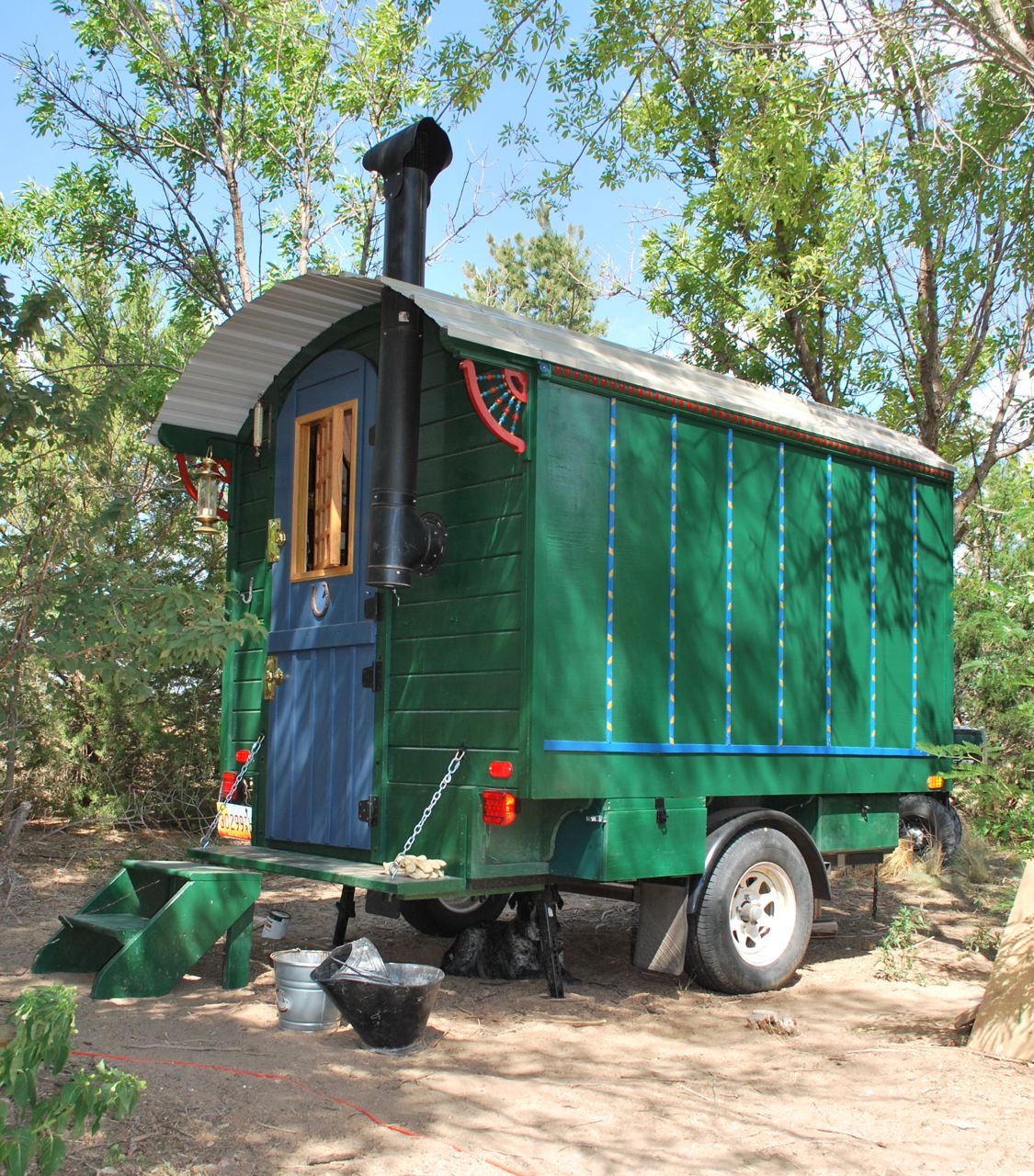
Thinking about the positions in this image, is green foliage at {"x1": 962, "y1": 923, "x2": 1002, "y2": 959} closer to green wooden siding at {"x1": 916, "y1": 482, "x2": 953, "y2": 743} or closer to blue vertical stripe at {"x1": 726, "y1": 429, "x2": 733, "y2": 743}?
green wooden siding at {"x1": 916, "y1": 482, "x2": 953, "y2": 743}

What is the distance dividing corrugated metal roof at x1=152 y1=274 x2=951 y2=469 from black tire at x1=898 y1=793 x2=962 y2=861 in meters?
2.92

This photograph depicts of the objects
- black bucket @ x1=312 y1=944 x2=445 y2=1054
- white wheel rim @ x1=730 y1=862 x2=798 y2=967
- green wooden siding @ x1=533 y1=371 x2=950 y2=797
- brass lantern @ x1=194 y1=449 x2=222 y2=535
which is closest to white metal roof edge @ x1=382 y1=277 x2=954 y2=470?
green wooden siding @ x1=533 y1=371 x2=950 y2=797

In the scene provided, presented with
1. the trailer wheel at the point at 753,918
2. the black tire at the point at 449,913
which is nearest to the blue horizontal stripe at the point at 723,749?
the trailer wheel at the point at 753,918

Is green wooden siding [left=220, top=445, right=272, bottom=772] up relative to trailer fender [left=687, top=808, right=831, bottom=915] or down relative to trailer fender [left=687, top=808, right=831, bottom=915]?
up

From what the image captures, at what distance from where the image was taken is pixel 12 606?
4.04m

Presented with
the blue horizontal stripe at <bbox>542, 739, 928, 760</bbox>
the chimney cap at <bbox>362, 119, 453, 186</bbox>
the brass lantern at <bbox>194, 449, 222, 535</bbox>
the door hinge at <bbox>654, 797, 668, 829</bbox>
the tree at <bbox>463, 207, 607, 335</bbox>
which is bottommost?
the door hinge at <bbox>654, 797, 668, 829</bbox>

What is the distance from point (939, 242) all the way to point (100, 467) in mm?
9379

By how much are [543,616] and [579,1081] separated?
1950 millimetres

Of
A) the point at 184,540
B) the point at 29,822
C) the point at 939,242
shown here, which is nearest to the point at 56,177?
the point at 184,540

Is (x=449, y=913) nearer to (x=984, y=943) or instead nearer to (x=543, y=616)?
(x=543, y=616)

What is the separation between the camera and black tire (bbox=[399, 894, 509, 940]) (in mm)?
7359

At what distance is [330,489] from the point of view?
21.8ft

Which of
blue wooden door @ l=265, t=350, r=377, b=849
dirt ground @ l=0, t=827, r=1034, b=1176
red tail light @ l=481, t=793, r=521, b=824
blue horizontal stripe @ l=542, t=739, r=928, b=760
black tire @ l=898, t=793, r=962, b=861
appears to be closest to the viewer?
dirt ground @ l=0, t=827, r=1034, b=1176

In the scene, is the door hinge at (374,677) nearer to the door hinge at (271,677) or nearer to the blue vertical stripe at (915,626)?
the door hinge at (271,677)
